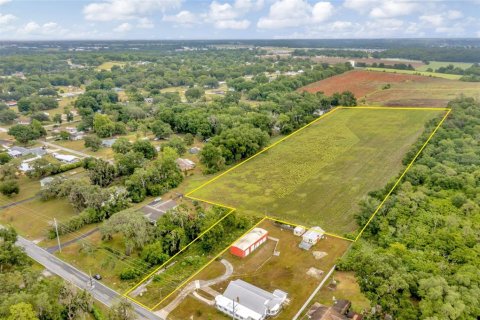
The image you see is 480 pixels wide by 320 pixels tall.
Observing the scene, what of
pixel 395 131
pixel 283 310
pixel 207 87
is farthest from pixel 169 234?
pixel 207 87

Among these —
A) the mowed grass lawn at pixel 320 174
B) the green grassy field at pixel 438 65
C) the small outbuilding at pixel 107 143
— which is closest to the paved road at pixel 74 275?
the mowed grass lawn at pixel 320 174

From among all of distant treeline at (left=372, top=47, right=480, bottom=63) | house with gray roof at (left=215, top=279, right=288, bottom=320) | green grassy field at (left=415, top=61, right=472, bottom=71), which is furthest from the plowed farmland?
house with gray roof at (left=215, top=279, right=288, bottom=320)

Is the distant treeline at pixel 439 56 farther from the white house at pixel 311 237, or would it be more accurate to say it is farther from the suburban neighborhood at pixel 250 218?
the white house at pixel 311 237

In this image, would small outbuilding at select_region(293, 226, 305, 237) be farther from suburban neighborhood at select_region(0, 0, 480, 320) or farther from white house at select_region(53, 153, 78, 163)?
white house at select_region(53, 153, 78, 163)

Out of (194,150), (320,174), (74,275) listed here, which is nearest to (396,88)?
(320,174)

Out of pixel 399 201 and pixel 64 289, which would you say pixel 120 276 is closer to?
pixel 64 289

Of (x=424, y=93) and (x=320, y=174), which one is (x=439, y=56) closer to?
(x=424, y=93)
